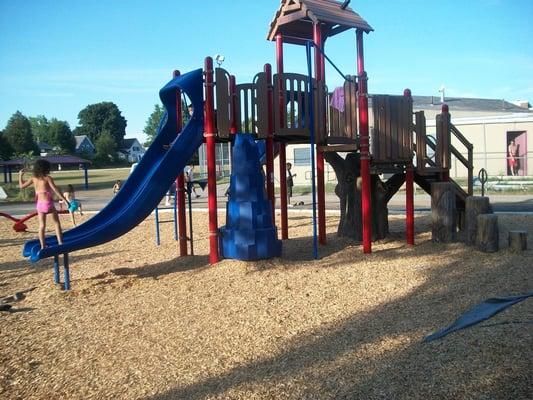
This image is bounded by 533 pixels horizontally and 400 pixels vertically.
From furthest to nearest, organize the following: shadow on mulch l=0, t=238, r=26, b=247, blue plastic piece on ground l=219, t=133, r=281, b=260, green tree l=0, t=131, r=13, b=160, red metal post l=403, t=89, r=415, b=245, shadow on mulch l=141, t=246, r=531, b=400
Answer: green tree l=0, t=131, r=13, b=160, shadow on mulch l=0, t=238, r=26, b=247, red metal post l=403, t=89, r=415, b=245, blue plastic piece on ground l=219, t=133, r=281, b=260, shadow on mulch l=141, t=246, r=531, b=400

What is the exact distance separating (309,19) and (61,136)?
313 ft

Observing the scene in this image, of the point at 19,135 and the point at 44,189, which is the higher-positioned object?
the point at 19,135

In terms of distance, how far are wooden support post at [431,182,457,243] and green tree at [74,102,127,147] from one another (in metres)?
118

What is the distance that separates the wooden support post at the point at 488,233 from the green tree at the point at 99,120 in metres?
119

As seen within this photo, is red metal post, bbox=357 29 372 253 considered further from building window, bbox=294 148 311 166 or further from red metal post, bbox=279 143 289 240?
building window, bbox=294 148 311 166

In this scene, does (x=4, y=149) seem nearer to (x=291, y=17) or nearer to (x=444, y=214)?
(x=291, y=17)

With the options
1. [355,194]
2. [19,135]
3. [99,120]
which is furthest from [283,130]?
[99,120]

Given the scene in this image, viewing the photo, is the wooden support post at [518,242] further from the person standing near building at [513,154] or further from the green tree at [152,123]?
the green tree at [152,123]

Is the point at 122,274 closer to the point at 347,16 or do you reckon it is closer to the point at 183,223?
the point at 183,223

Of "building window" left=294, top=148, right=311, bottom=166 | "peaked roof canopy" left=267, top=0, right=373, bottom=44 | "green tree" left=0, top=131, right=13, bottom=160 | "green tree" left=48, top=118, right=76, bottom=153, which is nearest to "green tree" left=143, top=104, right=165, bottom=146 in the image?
"green tree" left=48, top=118, right=76, bottom=153

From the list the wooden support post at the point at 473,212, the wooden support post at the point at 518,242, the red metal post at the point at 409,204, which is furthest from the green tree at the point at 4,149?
the wooden support post at the point at 518,242

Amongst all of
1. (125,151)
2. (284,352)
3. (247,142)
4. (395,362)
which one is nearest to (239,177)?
(247,142)

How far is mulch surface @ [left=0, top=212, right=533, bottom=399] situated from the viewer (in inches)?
139

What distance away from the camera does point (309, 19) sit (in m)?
9.74
